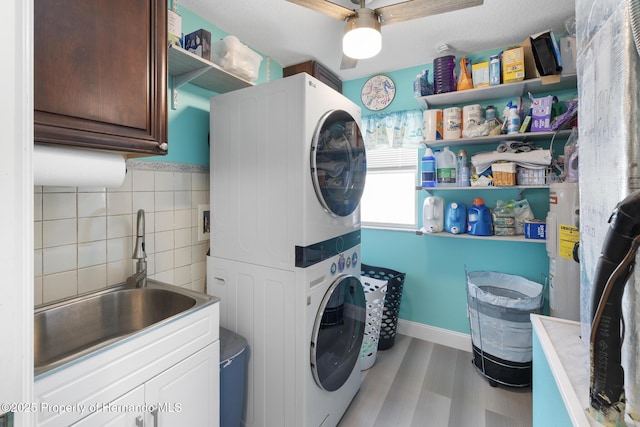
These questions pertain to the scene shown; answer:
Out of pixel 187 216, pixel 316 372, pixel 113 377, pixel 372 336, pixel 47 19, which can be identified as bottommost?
pixel 372 336

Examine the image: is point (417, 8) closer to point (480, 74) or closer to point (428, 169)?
point (480, 74)

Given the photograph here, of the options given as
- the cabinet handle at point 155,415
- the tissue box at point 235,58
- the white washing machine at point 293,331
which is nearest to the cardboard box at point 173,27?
the tissue box at point 235,58

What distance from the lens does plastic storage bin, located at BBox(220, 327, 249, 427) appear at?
4.66 ft

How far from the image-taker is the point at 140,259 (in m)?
1.44

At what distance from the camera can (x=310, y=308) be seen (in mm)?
1433

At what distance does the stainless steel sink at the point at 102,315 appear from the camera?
116 centimetres

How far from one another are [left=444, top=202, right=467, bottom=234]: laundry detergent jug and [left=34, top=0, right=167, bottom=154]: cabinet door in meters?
2.15

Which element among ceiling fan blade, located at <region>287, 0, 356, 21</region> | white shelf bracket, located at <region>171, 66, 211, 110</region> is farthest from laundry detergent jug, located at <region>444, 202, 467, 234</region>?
white shelf bracket, located at <region>171, 66, 211, 110</region>

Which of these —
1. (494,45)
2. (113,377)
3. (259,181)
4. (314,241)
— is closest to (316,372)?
(314,241)

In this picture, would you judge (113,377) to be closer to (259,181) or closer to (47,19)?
(259,181)

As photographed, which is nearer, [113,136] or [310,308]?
[113,136]

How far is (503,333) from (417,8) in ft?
6.90

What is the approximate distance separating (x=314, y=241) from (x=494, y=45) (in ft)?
7.24

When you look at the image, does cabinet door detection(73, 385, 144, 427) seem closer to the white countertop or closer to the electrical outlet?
the electrical outlet
